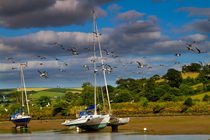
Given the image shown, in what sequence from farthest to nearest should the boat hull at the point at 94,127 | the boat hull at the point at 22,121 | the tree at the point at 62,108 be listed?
1. the tree at the point at 62,108
2. the boat hull at the point at 22,121
3. the boat hull at the point at 94,127

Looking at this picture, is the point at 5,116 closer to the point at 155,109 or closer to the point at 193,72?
the point at 155,109

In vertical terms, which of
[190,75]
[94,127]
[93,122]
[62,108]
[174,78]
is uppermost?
[190,75]

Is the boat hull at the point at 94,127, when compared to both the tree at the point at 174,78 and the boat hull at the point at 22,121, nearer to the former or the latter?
the boat hull at the point at 22,121

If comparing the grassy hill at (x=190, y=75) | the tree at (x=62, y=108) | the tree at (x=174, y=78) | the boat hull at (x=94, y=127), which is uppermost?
the grassy hill at (x=190, y=75)

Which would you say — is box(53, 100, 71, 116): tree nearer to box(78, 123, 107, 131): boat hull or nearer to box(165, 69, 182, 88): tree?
box(78, 123, 107, 131): boat hull

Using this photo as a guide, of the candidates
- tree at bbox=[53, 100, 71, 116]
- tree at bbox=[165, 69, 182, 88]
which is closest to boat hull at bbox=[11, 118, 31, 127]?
tree at bbox=[53, 100, 71, 116]

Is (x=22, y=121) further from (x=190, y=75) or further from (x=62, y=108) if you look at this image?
(x=190, y=75)

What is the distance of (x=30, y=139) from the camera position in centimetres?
6009

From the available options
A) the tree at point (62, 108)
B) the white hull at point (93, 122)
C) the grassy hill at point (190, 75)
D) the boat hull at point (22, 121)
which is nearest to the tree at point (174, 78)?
the grassy hill at point (190, 75)

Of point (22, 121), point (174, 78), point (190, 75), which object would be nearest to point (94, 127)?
point (22, 121)

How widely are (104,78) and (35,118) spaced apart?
148ft

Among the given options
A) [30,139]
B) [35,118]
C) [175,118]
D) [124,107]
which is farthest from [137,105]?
[30,139]

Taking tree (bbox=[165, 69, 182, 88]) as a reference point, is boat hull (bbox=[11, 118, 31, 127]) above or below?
below

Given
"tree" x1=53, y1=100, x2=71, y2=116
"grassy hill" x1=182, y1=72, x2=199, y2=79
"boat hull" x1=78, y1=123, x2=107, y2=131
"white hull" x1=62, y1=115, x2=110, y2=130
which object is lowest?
"boat hull" x1=78, y1=123, x2=107, y2=131
